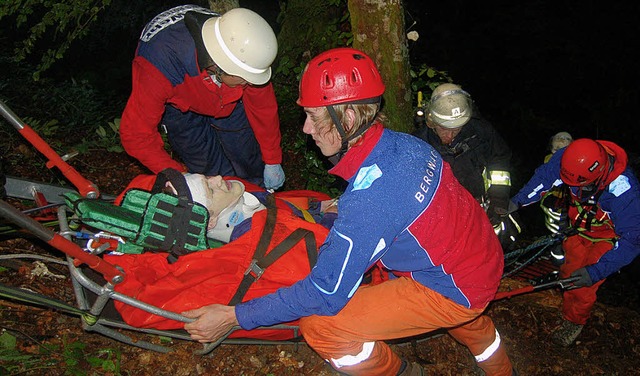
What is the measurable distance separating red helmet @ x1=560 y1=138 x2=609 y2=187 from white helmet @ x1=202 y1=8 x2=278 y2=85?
2.43 meters

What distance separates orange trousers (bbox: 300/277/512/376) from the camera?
2695 millimetres

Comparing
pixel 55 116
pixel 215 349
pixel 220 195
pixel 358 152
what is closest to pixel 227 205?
pixel 220 195

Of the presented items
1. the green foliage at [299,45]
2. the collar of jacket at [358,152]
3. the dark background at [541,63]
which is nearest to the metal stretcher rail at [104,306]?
the collar of jacket at [358,152]

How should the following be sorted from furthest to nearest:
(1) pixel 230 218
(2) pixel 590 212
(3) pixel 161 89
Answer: (2) pixel 590 212
(3) pixel 161 89
(1) pixel 230 218

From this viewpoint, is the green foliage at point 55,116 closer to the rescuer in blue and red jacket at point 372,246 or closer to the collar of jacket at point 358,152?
the rescuer in blue and red jacket at point 372,246

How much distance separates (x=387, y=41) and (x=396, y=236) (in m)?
2.59

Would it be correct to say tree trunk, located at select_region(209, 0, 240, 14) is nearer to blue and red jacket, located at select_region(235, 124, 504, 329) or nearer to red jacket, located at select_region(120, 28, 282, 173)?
red jacket, located at select_region(120, 28, 282, 173)

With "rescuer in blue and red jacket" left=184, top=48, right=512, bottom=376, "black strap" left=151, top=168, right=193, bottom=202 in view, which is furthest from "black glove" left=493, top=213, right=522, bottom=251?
"black strap" left=151, top=168, right=193, bottom=202

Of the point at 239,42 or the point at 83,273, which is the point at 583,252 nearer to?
the point at 239,42

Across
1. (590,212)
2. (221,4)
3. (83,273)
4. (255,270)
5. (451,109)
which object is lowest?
(590,212)

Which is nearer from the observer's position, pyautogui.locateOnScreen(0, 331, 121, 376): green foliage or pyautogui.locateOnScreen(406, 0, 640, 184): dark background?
pyautogui.locateOnScreen(0, 331, 121, 376): green foliage

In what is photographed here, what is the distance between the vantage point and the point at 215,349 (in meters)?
3.29

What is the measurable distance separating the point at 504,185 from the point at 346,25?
3.23 m

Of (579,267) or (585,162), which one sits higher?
(585,162)
